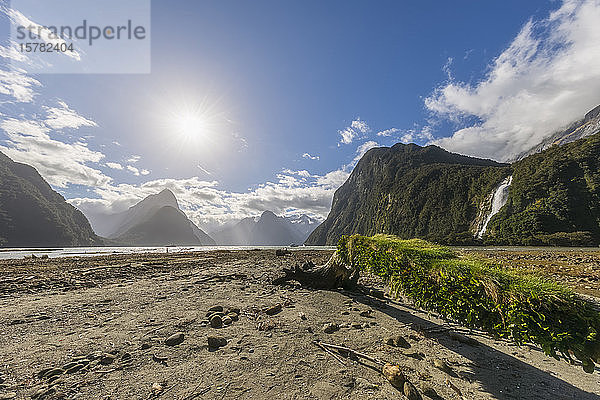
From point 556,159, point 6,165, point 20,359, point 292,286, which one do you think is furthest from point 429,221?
point 6,165

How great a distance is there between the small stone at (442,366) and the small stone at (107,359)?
6.55m

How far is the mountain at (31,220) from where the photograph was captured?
397 feet

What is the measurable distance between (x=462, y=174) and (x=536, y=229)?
77.1 metres

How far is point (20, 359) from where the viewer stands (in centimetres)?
471

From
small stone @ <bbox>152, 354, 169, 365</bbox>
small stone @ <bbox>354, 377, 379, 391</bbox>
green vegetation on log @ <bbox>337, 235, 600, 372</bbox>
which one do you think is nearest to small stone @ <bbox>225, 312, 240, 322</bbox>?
small stone @ <bbox>152, 354, 169, 365</bbox>

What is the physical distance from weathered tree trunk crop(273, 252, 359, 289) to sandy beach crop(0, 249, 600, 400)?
8.38 feet

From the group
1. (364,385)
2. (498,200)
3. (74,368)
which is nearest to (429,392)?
(364,385)

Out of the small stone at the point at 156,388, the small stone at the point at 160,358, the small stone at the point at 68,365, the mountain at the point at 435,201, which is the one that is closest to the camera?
the small stone at the point at 156,388

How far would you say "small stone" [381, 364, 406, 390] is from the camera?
412 cm

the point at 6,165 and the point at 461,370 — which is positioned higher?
the point at 6,165

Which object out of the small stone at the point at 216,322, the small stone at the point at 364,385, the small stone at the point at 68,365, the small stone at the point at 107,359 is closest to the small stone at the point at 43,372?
the small stone at the point at 68,365

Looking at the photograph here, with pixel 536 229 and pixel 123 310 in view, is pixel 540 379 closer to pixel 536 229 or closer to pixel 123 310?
pixel 123 310

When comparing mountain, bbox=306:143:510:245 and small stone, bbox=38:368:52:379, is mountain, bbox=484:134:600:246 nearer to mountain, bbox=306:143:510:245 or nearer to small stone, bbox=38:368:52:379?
mountain, bbox=306:143:510:245

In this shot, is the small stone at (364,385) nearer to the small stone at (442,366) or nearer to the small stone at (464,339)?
the small stone at (442,366)
